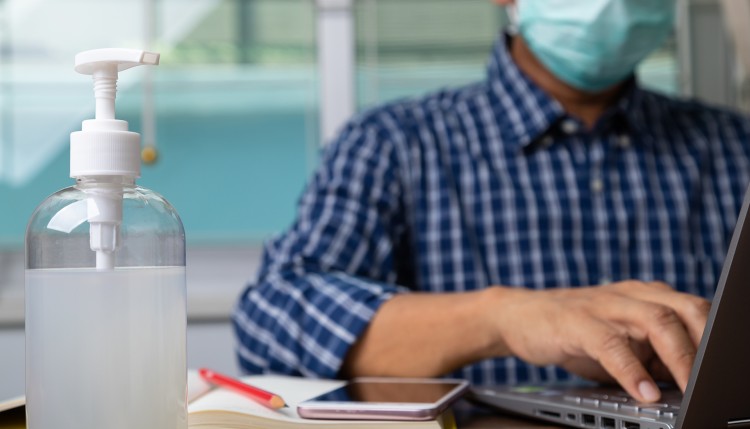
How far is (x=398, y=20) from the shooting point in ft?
6.57

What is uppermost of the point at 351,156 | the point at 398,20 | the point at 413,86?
the point at 398,20

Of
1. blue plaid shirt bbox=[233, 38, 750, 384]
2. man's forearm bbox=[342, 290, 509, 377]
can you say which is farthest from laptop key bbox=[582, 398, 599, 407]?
blue plaid shirt bbox=[233, 38, 750, 384]

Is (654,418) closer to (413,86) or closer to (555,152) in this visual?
(555,152)

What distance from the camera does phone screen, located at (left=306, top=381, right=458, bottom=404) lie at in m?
0.63

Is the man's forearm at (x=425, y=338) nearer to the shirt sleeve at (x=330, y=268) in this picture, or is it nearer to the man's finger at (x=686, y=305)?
the shirt sleeve at (x=330, y=268)

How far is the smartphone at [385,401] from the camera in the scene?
0.58 meters

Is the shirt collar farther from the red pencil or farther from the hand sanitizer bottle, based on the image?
the hand sanitizer bottle

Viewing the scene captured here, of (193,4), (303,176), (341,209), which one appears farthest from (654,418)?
(193,4)

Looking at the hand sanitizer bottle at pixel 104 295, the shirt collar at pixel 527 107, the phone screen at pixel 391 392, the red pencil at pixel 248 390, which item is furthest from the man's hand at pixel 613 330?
the shirt collar at pixel 527 107

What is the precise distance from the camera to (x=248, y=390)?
64 cm

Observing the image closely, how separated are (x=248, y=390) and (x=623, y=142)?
82 cm

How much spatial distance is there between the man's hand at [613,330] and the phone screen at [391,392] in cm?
10

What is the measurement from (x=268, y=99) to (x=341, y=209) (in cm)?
91

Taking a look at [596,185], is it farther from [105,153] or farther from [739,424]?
[105,153]
